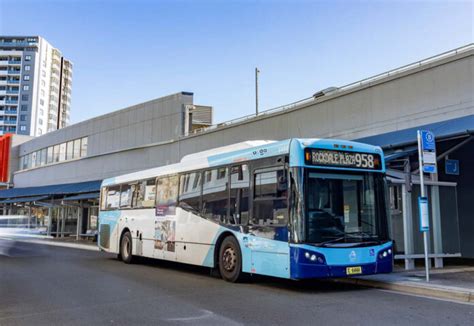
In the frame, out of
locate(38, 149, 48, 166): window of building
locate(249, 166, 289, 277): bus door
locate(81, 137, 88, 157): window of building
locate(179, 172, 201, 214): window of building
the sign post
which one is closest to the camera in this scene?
locate(249, 166, 289, 277): bus door

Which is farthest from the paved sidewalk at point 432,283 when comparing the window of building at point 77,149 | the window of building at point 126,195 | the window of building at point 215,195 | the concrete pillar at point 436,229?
the window of building at point 77,149

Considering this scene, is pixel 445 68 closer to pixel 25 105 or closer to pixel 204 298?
pixel 204 298

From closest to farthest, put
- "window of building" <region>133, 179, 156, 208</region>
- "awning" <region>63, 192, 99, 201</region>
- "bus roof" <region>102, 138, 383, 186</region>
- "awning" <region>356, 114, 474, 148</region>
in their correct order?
1. "bus roof" <region>102, 138, 383, 186</region>
2. "awning" <region>356, 114, 474, 148</region>
3. "window of building" <region>133, 179, 156, 208</region>
4. "awning" <region>63, 192, 99, 201</region>

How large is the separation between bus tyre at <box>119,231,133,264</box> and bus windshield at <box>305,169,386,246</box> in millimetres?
8884

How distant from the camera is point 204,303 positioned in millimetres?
7980

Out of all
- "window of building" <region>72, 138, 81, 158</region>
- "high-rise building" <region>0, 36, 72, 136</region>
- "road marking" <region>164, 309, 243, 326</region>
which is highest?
"high-rise building" <region>0, 36, 72, 136</region>

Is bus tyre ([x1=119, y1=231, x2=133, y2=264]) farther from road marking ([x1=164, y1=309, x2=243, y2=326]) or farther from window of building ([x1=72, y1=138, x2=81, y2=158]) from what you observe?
window of building ([x1=72, y1=138, x2=81, y2=158])

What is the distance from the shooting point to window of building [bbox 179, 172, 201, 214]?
12188 mm

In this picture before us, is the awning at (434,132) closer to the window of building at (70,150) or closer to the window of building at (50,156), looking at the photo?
the window of building at (70,150)

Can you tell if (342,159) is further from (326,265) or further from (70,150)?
(70,150)

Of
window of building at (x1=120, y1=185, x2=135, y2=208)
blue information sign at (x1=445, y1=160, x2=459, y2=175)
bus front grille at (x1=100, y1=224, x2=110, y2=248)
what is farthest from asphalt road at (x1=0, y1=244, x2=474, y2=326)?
blue information sign at (x1=445, y1=160, x2=459, y2=175)

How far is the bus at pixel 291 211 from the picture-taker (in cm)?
885

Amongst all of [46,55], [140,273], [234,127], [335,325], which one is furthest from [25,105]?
[335,325]

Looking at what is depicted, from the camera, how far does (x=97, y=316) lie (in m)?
6.98
